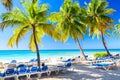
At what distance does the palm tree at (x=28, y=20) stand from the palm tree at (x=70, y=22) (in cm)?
770

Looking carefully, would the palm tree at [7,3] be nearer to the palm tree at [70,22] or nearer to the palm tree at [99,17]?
the palm tree at [70,22]

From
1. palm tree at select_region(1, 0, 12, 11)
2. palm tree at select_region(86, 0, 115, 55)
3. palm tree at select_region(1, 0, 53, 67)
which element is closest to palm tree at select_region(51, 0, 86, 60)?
palm tree at select_region(86, 0, 115, 55)

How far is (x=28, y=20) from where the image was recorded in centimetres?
1842

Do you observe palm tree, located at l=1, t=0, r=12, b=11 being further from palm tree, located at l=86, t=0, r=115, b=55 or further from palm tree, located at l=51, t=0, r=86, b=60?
Answer: palm tree, located at l=86, t=0, r=115, b=55

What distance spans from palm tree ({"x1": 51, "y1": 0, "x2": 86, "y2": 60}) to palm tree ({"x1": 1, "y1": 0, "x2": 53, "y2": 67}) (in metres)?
7.70

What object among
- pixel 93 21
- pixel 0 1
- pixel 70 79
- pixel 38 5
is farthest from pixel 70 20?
pixel 70 79

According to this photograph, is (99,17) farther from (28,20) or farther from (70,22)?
(28,20)

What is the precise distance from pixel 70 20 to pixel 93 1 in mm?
6331

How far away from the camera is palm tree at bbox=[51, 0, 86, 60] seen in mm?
26547

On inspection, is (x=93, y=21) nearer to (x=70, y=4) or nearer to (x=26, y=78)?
(x=70, y=4)

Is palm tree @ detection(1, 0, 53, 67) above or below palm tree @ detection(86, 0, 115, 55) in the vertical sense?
below

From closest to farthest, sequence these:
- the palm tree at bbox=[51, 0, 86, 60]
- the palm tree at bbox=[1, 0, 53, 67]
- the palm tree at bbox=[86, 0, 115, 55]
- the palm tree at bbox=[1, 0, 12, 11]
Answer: the palm tree at bbox=[1, 0, 12, 11], the palm tree at bbox=[1, 0, 53, 67], the palm tree at bbox=[51, 0, 86, 60], the palm tree at bbox=[86, 0, 115, 55]

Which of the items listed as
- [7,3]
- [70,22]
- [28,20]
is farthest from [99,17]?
[7,3]

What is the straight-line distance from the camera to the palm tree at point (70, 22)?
87.1 ft
